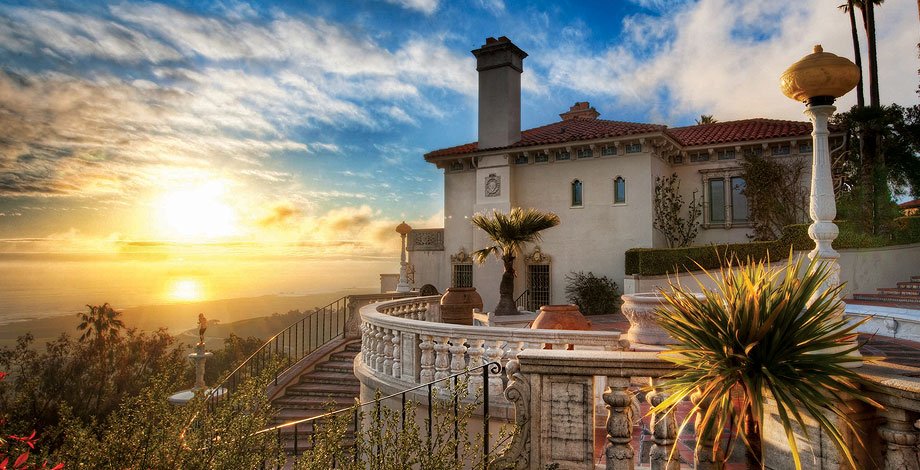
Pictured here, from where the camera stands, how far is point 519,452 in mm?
4066

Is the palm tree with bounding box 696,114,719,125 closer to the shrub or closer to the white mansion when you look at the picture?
the white mansion

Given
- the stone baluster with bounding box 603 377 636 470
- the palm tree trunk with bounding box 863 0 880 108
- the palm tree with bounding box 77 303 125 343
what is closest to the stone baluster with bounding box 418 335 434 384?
the stone baluster with bounding box 603 377 636 470

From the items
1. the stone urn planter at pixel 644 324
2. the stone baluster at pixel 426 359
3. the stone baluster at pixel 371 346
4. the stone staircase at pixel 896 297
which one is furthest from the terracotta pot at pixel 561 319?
the stone staircase at pixel 896 297

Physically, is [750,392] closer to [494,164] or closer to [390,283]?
[494,164]

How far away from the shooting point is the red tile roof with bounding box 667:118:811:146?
2166 centimetres

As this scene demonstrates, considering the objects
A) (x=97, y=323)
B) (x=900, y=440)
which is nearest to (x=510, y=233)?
(x=900, y=440)

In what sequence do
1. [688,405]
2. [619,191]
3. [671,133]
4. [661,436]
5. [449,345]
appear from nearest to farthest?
[661,436], [688,405], [449,345], [619,191], [671,133]

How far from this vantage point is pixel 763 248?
19.2 m

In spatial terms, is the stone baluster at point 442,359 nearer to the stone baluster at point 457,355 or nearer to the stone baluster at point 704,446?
the stone baluster at point 457,355

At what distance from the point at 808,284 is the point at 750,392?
2.73 feet

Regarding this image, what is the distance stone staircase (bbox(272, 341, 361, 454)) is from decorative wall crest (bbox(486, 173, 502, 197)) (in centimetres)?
1053

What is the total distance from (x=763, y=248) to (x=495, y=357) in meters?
16.0

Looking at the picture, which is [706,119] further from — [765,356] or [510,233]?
[765,356]

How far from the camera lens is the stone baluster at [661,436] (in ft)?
12.5
